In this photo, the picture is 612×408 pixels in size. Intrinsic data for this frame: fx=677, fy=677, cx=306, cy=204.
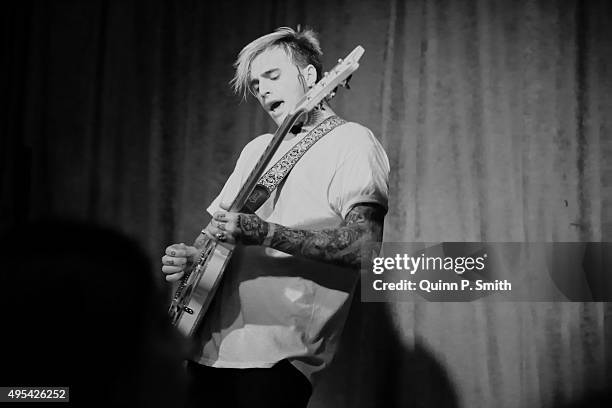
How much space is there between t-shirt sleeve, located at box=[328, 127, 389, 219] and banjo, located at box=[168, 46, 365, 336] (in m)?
0.17

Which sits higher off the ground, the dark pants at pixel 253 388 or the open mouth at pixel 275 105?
the open mouth at pixel 275 105

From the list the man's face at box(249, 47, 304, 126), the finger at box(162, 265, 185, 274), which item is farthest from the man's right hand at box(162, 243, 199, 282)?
the man's face at box(249, 47, 304, 126)

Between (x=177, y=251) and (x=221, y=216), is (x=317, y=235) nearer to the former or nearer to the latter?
(x=221, y=216)

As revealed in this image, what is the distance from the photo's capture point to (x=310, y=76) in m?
2.12

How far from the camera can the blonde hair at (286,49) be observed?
215 cm

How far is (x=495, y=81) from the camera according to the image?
215cm

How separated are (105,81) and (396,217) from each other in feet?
3.84

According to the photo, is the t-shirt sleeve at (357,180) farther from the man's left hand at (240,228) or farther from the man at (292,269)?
the man's left hand at (240,228)

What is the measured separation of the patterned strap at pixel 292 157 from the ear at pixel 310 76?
18cm

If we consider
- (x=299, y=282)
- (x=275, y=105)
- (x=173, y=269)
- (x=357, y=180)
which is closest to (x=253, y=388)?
(x=299, y=282)

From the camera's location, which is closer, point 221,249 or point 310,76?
point 221,249

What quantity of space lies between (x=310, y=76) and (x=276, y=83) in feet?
0.36

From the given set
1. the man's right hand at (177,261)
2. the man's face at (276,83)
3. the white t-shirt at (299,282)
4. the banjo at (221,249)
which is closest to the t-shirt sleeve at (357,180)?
the white t-shirt at (299,282)

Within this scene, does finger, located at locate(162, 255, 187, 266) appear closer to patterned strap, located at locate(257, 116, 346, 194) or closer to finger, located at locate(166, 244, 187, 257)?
finger, located at locate(166, 244, 187, 257)
